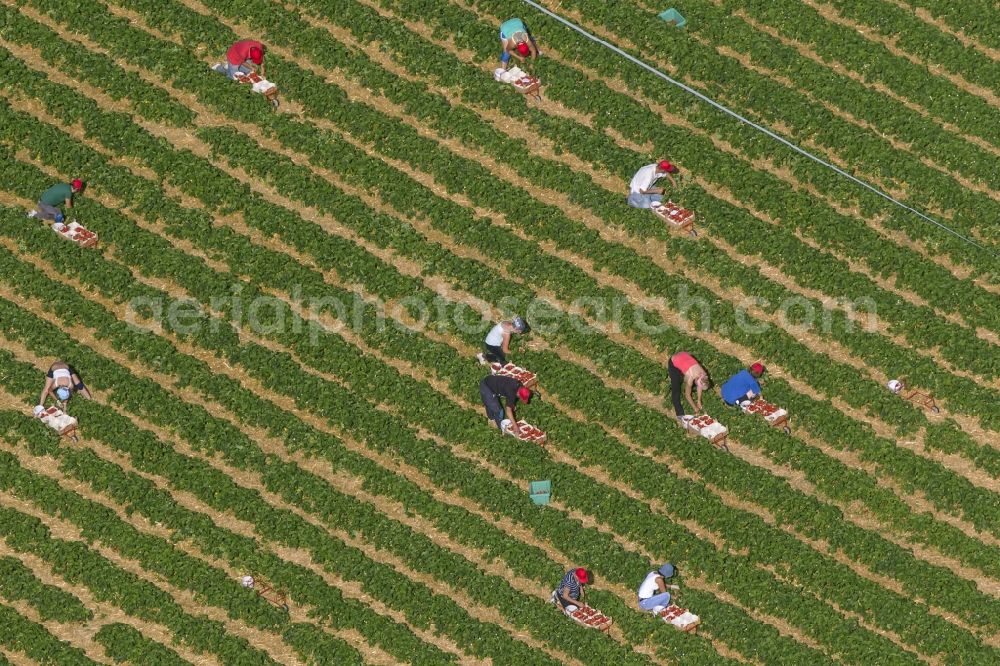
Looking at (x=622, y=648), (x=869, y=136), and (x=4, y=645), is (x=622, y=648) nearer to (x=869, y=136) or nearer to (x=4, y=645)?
(x=4, y=645)

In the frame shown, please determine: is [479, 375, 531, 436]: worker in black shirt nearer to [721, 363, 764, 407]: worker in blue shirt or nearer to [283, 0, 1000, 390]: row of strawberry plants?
[721, 363, 764, 407]: worker in blue shirt

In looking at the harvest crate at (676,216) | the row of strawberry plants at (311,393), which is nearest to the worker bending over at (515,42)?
the harvest crate at (676,216)

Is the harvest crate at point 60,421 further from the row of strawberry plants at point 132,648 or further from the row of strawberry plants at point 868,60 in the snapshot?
the row of strawberry plants at point 868,60

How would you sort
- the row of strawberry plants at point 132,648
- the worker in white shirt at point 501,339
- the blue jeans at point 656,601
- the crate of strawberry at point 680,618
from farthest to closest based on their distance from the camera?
the worker in white shirt at point 501,339, the blue jeans at point 656,601, the crate of strawberry at point 680,618, the row of strawberry plants at point 132,648

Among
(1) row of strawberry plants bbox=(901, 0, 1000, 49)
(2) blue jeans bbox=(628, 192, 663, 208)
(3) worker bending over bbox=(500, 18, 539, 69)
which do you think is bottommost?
(2) blue jeans bbox=(628, 192, 663, 208)

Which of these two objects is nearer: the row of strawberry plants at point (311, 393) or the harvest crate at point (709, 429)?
the row of strawberry plants at point (311, 393)

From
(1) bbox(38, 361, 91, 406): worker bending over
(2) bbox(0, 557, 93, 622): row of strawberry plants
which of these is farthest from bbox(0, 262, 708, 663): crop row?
(2) bbox(0, 557, 93, 622): row of strawberry plants
